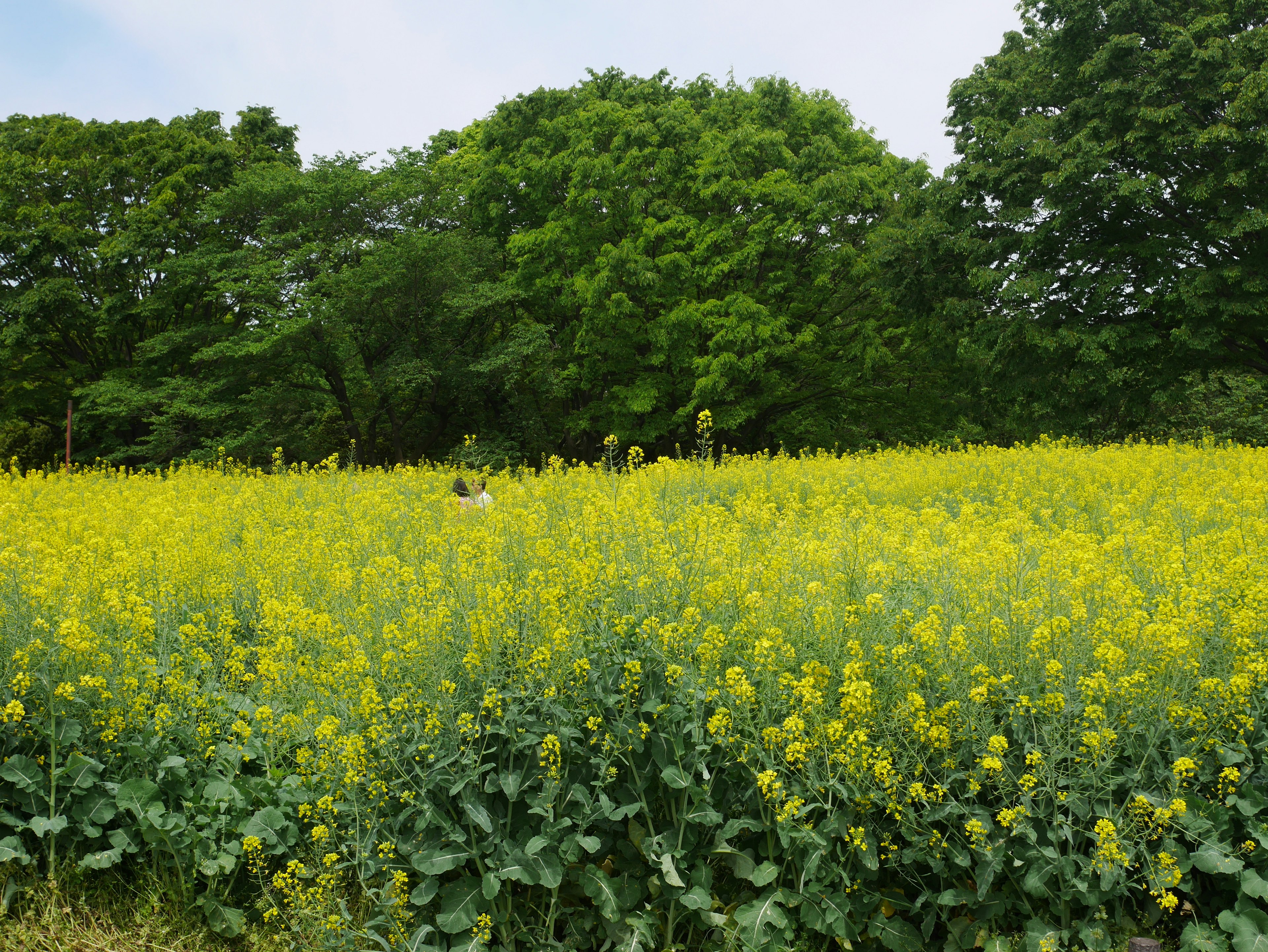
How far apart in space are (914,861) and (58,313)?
3153cm

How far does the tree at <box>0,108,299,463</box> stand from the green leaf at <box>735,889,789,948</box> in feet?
88.2

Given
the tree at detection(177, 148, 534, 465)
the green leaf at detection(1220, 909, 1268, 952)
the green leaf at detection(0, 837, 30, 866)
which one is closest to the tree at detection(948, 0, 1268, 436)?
the tree at detection(177, 148, 534, 465)

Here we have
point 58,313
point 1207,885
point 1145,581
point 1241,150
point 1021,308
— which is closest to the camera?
→ point 1207,885

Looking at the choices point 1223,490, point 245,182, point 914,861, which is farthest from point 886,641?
point 245,182

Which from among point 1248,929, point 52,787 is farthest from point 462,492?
point 1248,929

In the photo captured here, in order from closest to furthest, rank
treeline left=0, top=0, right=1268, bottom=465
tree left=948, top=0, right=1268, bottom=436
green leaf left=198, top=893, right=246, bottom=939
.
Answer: green leaf left=198, top=893, right=246, bottom=939 < tree left=948, top=0, right=1268, bottom=436 < treeline left=0, top=0, right=1268, bottom=465

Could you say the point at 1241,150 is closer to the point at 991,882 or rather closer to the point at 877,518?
the point at 877,518

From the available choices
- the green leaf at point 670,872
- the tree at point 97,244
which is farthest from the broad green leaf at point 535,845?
the tree at point 97,244

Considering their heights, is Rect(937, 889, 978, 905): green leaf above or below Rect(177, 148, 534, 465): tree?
below

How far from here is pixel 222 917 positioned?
3.37 metres

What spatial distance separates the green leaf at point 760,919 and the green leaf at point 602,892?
462 mm

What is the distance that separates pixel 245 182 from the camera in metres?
23.4

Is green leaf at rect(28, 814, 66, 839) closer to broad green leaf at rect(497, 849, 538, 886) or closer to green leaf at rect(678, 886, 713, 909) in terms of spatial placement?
broad green leaf at rect(497, 849, 538, 886)

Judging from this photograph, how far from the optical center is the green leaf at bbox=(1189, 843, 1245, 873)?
9.30 ft
